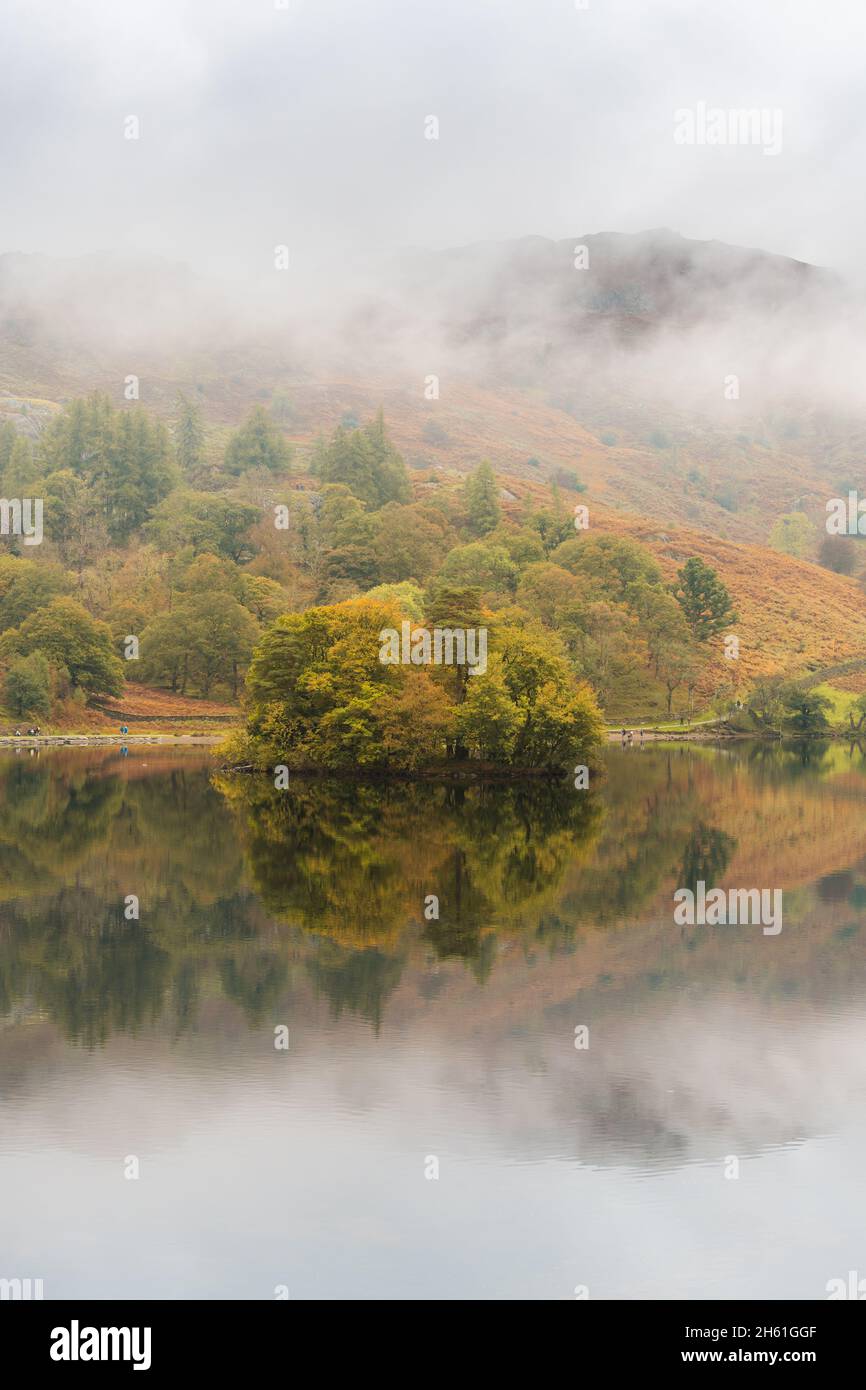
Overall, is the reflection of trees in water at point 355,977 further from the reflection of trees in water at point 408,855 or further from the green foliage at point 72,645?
the green foliage at point 72,645

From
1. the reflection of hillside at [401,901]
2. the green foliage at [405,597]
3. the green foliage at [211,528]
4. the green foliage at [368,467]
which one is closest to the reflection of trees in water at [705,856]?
the reflection of hillside at [401,901]

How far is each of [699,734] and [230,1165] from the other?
98.9 m

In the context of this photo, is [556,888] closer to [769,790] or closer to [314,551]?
[769,790]

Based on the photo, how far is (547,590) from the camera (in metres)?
117

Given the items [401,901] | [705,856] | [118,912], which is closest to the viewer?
[118,912]

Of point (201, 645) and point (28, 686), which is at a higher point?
point (201, 645)

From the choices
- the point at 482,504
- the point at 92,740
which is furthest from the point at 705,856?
the point at 482,504

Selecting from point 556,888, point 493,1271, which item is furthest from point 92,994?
point 556,888

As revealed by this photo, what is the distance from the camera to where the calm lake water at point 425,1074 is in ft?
44.7

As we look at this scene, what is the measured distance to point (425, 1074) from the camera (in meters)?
18.2

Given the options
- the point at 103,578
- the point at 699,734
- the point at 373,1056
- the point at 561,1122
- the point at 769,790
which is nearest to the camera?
the point at 561,1122

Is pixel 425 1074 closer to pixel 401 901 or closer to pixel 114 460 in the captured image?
pixel 401 901

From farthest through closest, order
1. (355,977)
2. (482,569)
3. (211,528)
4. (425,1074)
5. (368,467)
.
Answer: (368,467) < (211,528) < (482,569) < (355,977) < (425,1074)

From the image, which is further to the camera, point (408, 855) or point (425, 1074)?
point (408, 855)
